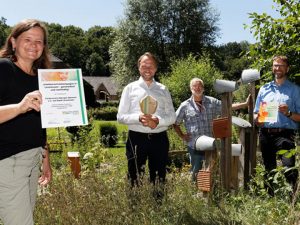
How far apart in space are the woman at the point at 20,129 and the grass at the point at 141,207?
77 centimetres

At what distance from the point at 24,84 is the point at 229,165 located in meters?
3.12

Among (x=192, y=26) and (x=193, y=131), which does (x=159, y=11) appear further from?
(x=193, y=131)

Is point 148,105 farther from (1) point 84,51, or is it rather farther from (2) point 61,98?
(1) point 84,51

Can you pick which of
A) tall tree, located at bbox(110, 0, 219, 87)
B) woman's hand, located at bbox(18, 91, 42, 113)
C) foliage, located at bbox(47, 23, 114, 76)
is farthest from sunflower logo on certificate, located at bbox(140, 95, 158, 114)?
foliage, located at bbox(47, 23, 114, 76)

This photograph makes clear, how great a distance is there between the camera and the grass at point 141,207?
135 inches

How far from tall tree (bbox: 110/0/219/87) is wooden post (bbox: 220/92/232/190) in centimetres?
3114

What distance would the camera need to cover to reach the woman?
2.54m

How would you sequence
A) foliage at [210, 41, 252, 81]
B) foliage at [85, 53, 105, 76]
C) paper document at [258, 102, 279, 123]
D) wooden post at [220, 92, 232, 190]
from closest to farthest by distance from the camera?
paper document at [258, 102, 279, 123] → wooden post at [220, 92, 232, 190] → foliage at [210, 41, 252, 81] → foliage at [85, 53, 105, 76]

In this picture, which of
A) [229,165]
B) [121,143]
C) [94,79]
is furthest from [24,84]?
[94,79]

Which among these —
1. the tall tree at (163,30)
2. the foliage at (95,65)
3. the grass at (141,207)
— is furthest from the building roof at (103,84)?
the grass at (141,207)

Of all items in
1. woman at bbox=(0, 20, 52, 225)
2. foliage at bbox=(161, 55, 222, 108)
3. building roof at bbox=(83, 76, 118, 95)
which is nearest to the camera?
woman at bbox=(0, 20, 52, 225)

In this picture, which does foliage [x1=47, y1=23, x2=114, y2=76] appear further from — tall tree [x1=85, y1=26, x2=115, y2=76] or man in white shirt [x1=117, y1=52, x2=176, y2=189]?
man in white shirt [x1=117, y1=52, x2=176, y2=189]

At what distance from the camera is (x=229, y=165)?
504 centimetres

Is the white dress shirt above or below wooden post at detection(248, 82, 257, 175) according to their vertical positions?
above
